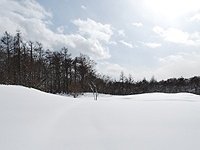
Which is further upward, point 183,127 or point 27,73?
point 27,73

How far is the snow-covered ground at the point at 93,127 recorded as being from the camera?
4.68 metres

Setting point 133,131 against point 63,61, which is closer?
point 133,131

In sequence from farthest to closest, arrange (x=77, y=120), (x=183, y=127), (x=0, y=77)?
1. (x=0, y=77)
2. (x=77, y=120)
3. (x=183, y=127)

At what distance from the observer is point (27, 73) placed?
32844 millimetres

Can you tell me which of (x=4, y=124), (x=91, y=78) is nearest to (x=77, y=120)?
(x=4, y=124)

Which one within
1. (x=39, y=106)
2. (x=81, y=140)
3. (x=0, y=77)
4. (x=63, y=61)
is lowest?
(x=81, y=140)

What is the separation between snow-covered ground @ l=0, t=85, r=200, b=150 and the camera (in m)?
4.68

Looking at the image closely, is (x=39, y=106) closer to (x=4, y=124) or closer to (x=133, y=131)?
(x=4, y=124)

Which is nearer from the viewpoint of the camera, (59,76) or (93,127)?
(93,127)

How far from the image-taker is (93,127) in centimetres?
565

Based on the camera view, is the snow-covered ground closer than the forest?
Yes

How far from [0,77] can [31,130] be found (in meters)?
24.7

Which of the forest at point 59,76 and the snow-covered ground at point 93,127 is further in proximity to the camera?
the forest at point 59,76

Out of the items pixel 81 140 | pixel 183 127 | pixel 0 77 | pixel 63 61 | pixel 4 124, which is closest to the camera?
pixel 81 140
